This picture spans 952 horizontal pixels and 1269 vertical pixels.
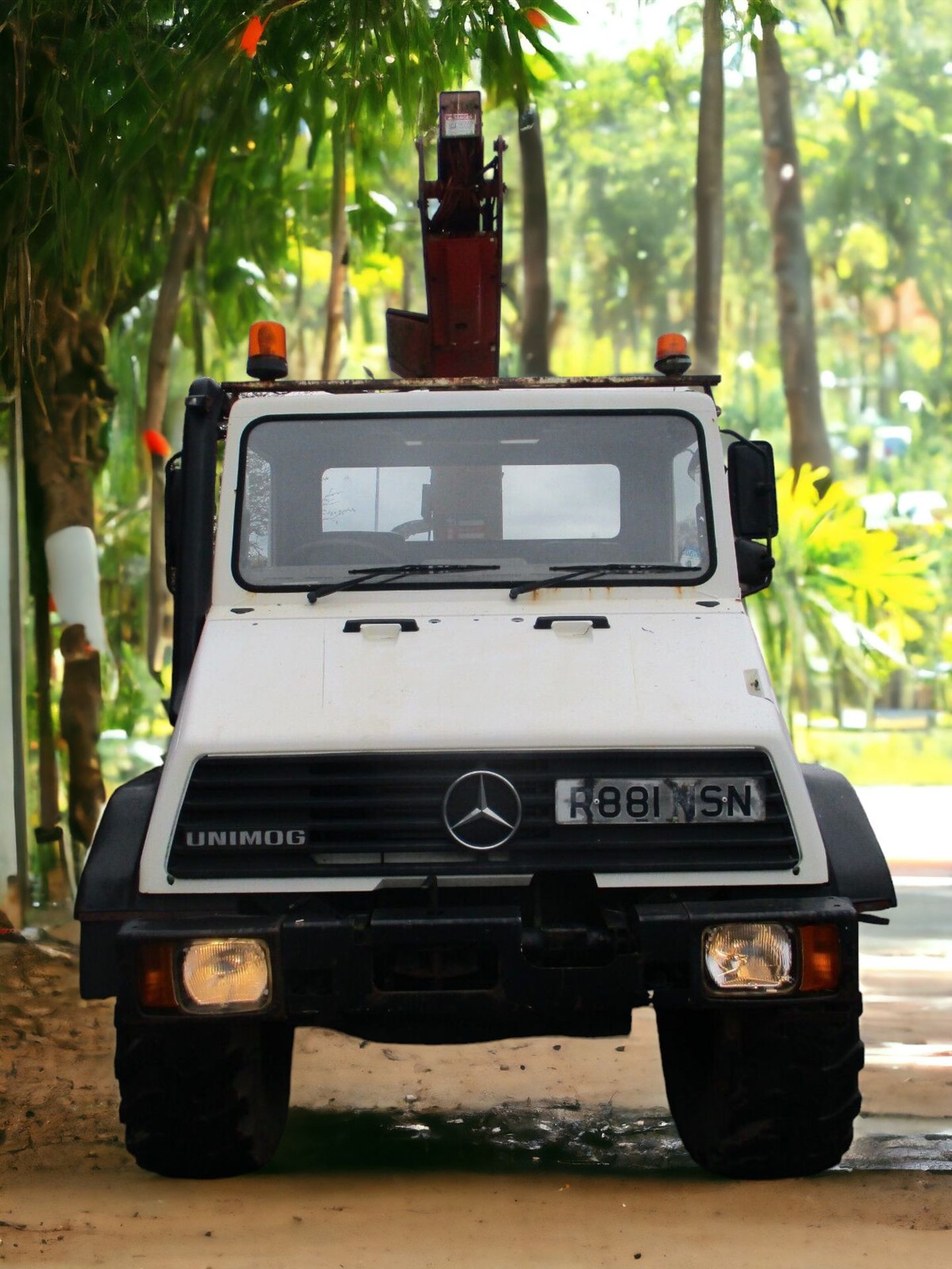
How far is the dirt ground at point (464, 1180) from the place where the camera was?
5211 millimetres

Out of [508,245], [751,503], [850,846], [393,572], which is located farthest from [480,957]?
[508,245]

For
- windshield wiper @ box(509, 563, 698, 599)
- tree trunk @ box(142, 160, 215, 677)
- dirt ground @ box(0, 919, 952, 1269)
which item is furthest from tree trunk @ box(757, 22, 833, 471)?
windshield wiper @ box(509, 563, 698, 599)

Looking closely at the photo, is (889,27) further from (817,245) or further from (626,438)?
(626,438)

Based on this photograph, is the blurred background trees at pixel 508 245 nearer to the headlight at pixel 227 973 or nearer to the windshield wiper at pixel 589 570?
the windshield wiper at pixel 589 570

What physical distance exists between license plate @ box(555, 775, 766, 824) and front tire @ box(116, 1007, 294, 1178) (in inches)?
49.5

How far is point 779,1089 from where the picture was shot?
18.7 feet

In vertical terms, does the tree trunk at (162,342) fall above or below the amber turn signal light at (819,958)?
above

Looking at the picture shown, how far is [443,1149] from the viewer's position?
21.7ft

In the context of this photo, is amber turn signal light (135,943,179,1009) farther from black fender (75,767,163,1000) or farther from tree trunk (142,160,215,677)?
tree trunk (142,160,215,677)

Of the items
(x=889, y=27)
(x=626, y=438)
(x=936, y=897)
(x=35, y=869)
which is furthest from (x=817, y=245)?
(x=626, y=438)

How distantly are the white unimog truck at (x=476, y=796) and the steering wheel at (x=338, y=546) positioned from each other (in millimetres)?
12

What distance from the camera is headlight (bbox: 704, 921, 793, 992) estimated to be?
538 cm

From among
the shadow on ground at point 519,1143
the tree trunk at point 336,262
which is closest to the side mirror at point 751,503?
the shadow on ground at point 519,1143

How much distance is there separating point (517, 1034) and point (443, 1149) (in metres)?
1.06
